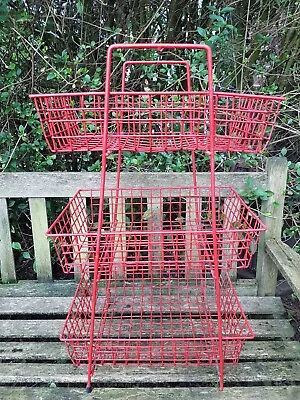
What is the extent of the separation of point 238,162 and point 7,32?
4.35ft

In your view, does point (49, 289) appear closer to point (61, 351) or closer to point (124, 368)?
point (61, 351)

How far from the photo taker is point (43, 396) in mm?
1232

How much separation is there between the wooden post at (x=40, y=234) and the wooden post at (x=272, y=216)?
937 millimetres

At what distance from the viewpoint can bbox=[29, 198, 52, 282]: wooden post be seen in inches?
69.0

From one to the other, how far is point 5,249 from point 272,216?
1166 millimetres

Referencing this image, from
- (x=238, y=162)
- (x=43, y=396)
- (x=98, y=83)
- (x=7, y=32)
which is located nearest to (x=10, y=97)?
(x=7, y=32)

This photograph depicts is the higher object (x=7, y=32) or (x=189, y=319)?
(x=7, y=32)

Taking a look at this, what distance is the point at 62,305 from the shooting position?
1.69 m

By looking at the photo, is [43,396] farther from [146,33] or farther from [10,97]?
[146,33]

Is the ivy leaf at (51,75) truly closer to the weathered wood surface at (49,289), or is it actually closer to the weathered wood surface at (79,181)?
the weathered wood surface at (79,181)

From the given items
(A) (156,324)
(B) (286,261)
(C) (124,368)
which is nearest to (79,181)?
(A) (156,324)

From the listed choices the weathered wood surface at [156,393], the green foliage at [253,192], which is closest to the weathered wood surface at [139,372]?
the weathered wood surface at [156,393]

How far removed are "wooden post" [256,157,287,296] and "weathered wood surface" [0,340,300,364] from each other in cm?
33

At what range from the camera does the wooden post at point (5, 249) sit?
5.78 feet
